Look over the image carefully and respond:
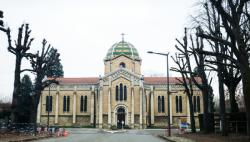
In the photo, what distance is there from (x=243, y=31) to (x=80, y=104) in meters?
47.1

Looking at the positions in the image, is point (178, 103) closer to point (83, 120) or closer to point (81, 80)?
point (83, 120)

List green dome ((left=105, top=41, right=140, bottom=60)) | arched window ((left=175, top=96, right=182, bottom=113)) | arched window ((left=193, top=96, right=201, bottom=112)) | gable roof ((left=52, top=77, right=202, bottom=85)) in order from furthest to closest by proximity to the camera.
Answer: green dome ((left=105, top=41, right=140, bottom=60)) < gable roof ((left=52, top=77, right=202, bottom=85)) < arched window ((left=175, top=96, right=182, bottom=113)) < arched window ((left=193, top=96, right=201, bottom=112))

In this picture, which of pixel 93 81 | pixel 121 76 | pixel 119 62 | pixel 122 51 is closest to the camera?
pixel 121 76

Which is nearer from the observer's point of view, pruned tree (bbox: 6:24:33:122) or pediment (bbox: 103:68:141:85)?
pruned tree (bbox: 6:24:33:122)

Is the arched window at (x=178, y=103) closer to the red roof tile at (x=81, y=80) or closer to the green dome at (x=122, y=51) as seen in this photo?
the green dome at (x=122, y=51)

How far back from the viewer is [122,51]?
67.9 meters

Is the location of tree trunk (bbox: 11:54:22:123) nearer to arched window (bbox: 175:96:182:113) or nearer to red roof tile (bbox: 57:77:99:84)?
red roof tile (bbox: 57:77:99:84)

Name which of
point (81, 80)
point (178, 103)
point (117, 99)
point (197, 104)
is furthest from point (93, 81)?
point (197, 104)

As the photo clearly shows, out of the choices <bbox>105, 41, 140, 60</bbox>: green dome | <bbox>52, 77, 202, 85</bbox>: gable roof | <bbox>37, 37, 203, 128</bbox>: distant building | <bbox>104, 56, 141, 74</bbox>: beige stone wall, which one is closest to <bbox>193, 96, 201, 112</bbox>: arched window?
<bbox>37, 37, 203, 128</bbox>: distant building

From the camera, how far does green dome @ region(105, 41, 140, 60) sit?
222 feet

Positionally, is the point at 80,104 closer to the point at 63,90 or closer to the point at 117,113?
the point at 63,90

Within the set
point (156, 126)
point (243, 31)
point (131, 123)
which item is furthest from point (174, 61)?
point (156, 126)

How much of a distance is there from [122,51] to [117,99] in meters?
11.9

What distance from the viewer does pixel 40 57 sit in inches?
1377
